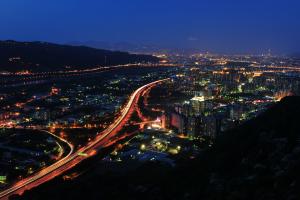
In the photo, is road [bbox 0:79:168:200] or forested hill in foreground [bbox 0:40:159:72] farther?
forested hill in foreground [bbox 0:40:159:72]

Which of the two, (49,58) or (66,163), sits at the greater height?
(49,58)

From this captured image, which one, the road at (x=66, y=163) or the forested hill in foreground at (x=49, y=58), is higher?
the forested hill in foreground at (x=49, y=58)

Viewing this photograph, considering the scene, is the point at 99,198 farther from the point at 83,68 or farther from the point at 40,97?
the point at 83,68

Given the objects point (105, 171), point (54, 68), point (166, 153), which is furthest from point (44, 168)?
point (54, 68)

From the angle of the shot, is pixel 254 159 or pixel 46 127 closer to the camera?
pixel 254 159

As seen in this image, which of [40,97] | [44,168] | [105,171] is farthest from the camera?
[40,97]

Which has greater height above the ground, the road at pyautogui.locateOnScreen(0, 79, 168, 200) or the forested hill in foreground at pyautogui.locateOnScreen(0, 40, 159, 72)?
the forested hill in foreground at pyautogui.locateOnScreen(0, 40, 159, 72)

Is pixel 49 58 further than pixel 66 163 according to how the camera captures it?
Yes

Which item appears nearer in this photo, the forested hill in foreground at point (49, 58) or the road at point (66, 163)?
the road at point (66, 163)
